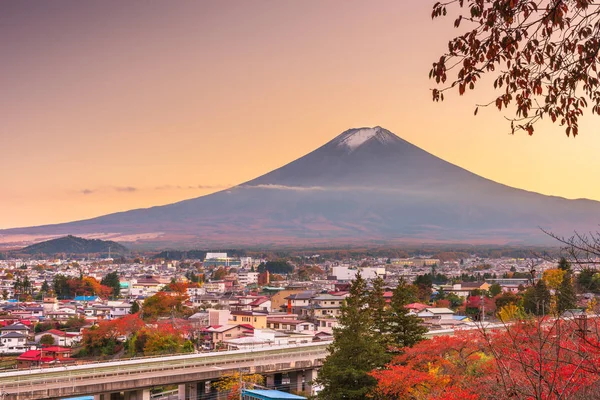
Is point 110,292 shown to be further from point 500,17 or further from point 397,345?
point 500,17

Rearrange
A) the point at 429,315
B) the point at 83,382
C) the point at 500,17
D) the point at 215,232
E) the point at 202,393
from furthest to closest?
the point at 215,232 < the point at 429,315 < the point at 202,393 < the point at 83,382 < the point at 500,17

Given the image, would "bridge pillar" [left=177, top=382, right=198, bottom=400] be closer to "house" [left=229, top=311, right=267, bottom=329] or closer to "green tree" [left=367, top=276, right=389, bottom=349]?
"green tree" [left=367, top=276, right=389, bottom=349]

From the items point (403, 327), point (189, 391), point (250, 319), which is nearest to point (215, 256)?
point (250, 319)

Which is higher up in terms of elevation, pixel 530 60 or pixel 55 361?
pixel 530 60

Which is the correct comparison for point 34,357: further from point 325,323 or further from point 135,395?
point 325,323

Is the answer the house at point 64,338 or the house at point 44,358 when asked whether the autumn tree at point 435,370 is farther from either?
the house at point 64,338

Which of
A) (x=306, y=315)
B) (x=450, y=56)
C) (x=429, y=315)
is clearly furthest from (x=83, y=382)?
(x=306, y=315)

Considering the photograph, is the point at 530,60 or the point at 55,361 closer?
the point at 530,60

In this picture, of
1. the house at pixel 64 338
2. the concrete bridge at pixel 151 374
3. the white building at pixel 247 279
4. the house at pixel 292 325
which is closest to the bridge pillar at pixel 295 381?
the concrete bridge at pixel 151 374
